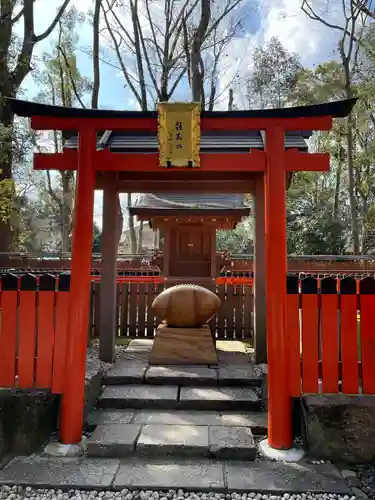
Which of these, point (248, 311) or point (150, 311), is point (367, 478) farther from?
point (150, 311)

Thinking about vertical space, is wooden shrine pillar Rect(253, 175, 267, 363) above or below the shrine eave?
below

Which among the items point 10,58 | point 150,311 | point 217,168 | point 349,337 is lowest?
point 150,311

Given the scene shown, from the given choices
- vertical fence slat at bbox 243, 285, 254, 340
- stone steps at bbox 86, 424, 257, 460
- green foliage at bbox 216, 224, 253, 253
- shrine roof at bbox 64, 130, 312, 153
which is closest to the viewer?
stone steps at bbox 86, 424, 257, 460

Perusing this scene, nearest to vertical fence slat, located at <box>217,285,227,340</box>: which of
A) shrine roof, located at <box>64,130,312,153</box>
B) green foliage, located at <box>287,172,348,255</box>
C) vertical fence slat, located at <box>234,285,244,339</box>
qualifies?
vertical fence slat, located at <box>234,285,244,339</box>

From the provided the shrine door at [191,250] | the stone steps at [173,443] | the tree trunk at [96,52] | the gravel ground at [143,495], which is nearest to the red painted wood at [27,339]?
the stone steps at [173,443]

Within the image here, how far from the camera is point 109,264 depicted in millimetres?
5254

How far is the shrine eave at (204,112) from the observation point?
137 inches

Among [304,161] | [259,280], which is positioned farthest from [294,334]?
[259,280]

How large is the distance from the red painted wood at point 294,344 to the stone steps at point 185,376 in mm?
903

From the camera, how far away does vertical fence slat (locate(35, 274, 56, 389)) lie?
3520 millimetres

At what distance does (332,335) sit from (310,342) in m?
0.21

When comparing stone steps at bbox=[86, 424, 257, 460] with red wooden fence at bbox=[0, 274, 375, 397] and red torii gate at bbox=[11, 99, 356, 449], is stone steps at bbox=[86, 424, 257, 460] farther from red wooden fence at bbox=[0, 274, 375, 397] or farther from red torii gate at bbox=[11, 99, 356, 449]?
red wooden fence at bbox=[0, 274, 375, 397]

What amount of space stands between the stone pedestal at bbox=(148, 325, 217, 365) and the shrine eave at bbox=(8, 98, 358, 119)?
2.95 m

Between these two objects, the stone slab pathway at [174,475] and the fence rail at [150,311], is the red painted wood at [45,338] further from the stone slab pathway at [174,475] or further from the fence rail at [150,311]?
the fence rail at [150,311]
